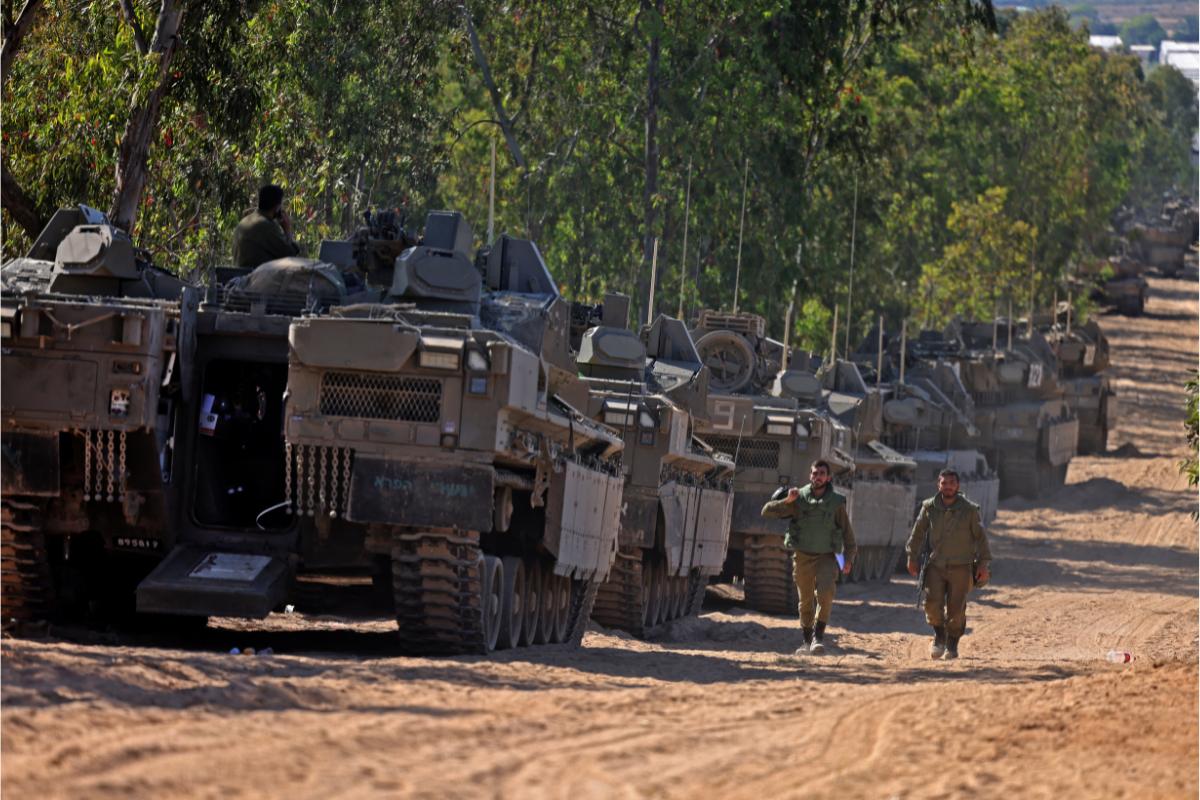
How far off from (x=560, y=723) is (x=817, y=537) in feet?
22.0

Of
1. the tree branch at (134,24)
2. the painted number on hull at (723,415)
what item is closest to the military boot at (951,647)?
the painted number on hull at (723,415)

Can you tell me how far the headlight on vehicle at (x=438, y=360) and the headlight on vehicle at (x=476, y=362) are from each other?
9 cm

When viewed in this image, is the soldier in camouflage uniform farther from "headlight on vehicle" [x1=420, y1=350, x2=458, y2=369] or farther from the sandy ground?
"headlight on vehicle" [x1=420, y1=350, x2=458, y2=369]

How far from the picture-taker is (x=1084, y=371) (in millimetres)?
45219

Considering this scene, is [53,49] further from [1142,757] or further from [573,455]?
[1142,757]

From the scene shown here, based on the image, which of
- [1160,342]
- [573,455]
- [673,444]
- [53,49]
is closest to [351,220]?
[53,49]

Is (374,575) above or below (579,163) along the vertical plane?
below

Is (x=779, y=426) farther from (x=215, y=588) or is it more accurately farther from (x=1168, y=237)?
(x=1168, y=237)

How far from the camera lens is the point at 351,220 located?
2672 cm

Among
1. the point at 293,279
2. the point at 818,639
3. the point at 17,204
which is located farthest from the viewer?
the point at 17,204

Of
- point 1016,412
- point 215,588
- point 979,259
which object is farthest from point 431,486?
point 979,259

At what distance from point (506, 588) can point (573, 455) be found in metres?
1.15

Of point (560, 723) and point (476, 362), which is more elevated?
point (476, 362)

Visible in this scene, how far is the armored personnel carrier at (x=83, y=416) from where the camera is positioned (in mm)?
10133
